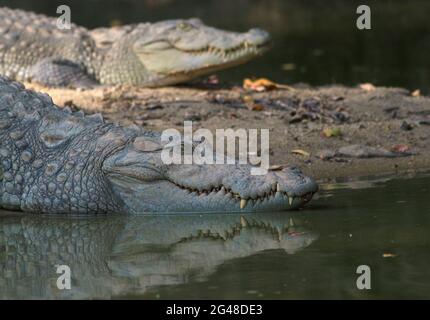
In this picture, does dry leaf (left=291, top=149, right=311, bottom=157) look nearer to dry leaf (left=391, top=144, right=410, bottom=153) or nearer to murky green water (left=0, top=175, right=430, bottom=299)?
dry leaf (left=391, top=144, right=410, bottom=153)

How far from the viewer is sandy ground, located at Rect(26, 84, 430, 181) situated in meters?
8.86

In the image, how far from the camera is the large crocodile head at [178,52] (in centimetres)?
1187

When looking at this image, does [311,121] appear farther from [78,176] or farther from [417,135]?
[78,176]

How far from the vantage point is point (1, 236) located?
7.07m

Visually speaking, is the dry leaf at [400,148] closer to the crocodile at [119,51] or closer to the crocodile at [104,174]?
the crocodile at [104,174]

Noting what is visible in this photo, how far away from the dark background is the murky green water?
5844mm

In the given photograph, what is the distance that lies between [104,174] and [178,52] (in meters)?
4.72

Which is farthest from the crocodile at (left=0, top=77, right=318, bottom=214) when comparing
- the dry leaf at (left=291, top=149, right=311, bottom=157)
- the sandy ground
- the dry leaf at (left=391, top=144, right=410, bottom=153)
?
the dry leaf at (left=391, top=144, right=410, bottom=153)

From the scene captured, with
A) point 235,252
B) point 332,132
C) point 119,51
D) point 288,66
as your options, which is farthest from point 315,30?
point 235,252

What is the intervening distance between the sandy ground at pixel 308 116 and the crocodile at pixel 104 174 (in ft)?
5.11

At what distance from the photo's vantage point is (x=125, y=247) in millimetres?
6555

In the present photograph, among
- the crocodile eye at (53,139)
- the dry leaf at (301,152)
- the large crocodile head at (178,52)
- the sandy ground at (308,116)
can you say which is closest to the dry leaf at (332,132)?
the sandy ground at (308,116)

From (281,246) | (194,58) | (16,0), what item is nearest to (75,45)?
(194,58)

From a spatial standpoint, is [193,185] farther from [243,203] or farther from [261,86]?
[261,86]
